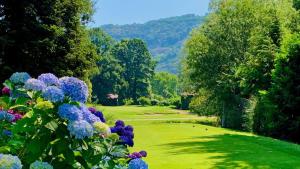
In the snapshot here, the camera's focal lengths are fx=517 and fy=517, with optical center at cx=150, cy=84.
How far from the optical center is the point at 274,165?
574 inches

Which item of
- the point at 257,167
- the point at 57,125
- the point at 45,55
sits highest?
the point at 45,55

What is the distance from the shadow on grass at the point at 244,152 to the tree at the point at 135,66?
93251mm

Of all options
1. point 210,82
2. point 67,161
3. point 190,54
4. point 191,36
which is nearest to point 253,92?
point 210,82

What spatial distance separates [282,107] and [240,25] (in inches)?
768

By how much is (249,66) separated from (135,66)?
3677 inches

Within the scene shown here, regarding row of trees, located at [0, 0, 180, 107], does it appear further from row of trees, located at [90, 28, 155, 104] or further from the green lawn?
row of trees, located at [90, 28, 155, 104]

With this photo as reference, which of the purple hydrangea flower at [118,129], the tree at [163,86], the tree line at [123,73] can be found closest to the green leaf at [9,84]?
the purple hydrangea flower at [118,129]

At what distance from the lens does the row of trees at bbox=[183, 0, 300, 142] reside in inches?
1111

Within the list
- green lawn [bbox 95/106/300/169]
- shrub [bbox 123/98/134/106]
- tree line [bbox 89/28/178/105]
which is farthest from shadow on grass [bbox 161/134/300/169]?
shrub [bbox 123/98/134/106]

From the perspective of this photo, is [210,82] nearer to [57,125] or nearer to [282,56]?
[282,56]

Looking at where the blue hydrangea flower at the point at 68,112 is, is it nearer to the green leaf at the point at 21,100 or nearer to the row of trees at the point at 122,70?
A: the green leaf at the point at 21,100

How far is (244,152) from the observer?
18125 mm

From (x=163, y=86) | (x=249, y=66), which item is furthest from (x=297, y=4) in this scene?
(x=163, y=86)

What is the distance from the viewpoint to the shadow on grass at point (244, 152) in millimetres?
14852
